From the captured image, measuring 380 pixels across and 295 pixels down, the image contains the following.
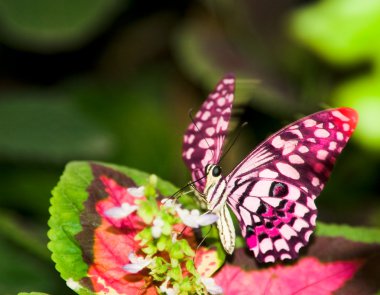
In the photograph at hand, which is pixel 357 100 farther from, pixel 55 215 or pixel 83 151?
pixel 55 215

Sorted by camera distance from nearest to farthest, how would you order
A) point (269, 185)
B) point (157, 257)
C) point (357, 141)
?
1. point (157, 257)
2. point (269, 185)
3. point (357, 141)

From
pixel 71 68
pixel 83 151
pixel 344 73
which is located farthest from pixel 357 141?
pixel 71 68

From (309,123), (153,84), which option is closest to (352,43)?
(153,84)

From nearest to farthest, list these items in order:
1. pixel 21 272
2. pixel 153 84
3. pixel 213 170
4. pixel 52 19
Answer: pixel 213 170, pixel 21 272, pixel 52 19, pixel 153 84

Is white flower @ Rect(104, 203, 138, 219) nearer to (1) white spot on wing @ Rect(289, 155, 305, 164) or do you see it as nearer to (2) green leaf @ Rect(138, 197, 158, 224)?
(2) green leaf @ Rect(138, 197, 158, 224)

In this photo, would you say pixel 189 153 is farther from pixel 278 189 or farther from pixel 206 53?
pixel 206 53
